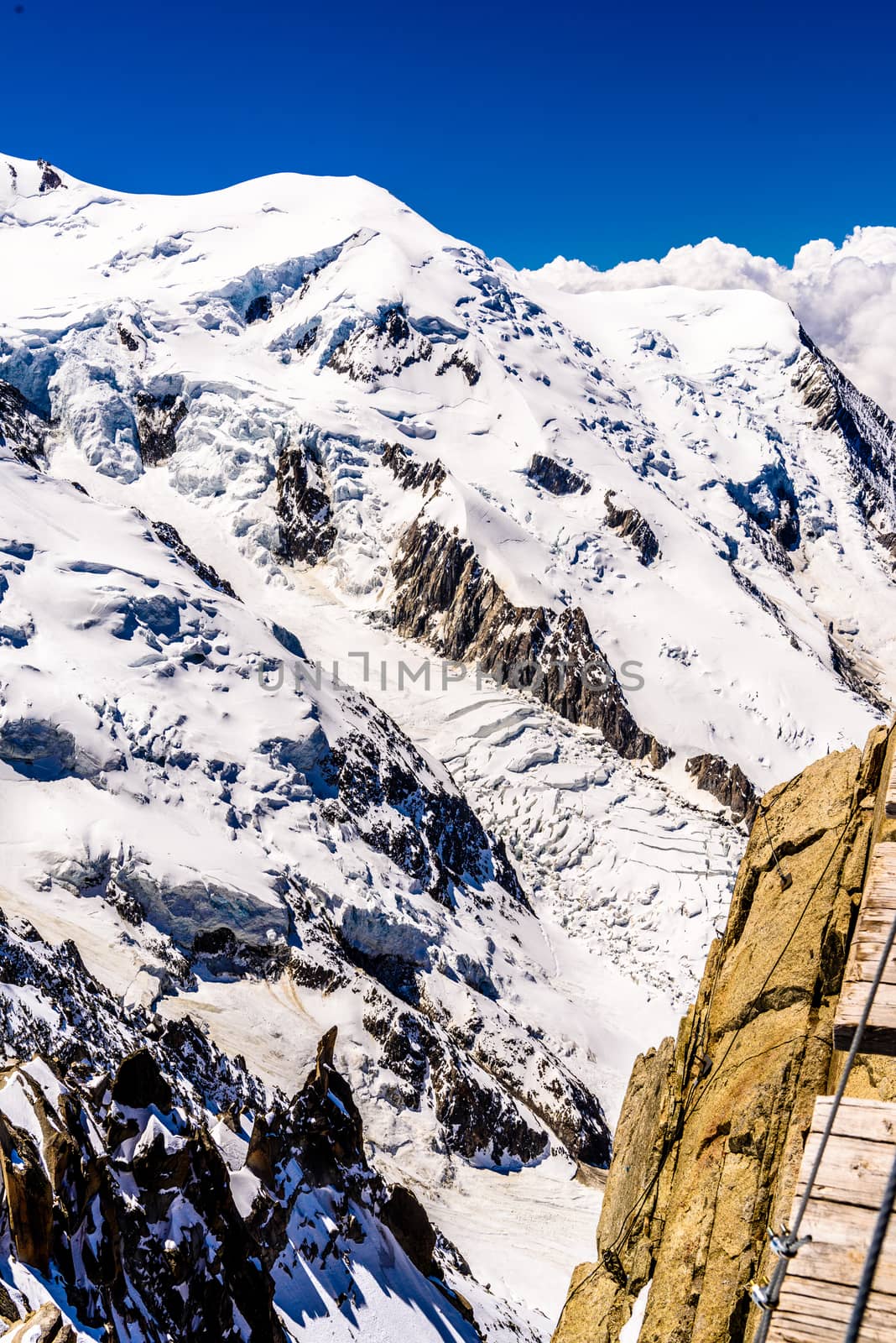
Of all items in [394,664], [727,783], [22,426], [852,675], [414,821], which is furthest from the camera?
[852,675]

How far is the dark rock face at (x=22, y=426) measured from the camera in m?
124

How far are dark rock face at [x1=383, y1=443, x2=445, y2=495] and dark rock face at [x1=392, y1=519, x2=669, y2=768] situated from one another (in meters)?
6.35

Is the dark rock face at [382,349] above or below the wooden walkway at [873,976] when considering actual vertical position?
above

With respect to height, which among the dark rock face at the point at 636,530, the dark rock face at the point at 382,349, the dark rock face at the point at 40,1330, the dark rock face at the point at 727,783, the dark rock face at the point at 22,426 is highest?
the dark rock face at the point at 382,349

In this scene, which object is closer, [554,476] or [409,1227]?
[409,1227]

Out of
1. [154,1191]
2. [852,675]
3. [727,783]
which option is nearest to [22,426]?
[727,783]

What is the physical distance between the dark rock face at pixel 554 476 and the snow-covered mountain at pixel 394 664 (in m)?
0.51

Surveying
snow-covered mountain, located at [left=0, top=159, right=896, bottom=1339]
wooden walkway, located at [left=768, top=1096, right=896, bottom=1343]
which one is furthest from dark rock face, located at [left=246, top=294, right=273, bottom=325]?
wooden walkway, located at [left=768, top=1096, right=896, bottom=1343]

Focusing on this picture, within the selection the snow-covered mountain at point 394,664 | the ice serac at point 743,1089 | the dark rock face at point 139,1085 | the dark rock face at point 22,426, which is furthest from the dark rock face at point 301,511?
the ice serac at point 743,1089

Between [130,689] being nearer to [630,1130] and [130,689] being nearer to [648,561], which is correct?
[630,1130]

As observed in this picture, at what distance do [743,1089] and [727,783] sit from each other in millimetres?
107887

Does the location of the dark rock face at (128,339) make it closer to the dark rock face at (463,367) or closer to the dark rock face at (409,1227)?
the dark rock face at (463,367)

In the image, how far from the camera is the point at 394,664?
401 feet

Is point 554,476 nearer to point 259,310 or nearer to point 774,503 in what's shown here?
point 259,310
